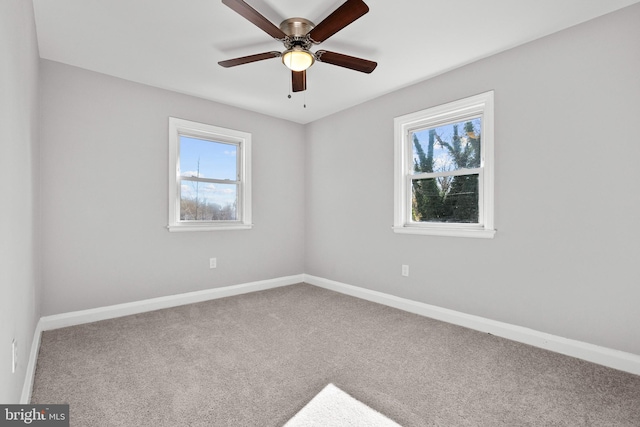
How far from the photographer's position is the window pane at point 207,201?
12.0 ft

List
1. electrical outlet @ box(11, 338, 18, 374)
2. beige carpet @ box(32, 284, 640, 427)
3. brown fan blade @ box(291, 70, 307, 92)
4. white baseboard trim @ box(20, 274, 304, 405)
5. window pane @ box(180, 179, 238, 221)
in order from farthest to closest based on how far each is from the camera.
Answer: window pane @ box(180, 179, 238, 221)
brown fan blade @ box(291, 70, 307, 92)
white baseboard trim @ box(20, 274, 304, 405)
beige carpet @ box(32, 284, 640, 427)
electrical outlet @ box(11, 338, 18, 374)

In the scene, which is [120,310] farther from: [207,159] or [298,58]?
[298,58]

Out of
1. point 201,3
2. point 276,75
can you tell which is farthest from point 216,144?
point 201,3

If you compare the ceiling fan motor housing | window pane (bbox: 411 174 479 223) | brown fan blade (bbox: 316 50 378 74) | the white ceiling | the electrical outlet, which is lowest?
the electrical outlet

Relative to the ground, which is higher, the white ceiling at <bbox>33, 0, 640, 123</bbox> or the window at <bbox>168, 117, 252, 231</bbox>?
the white ceiling at <bbox>33, 0, 640, 123</bbox>

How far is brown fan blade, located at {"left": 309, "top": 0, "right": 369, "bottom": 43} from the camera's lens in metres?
1.73

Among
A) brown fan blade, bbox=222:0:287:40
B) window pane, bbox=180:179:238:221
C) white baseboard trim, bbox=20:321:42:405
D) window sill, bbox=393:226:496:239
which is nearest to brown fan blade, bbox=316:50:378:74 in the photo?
brown fan blade, bbox=222:0:287:40

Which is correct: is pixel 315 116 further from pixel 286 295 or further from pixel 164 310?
pixel 164 310

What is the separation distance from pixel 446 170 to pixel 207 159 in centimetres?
279

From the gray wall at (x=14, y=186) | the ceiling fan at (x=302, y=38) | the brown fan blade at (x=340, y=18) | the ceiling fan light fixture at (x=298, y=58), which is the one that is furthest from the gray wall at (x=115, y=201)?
the brown fan blade at (x=340, y=18)

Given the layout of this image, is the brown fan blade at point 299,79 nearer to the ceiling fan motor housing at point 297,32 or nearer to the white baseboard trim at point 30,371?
the ceiling fan motor housing at point 297,32

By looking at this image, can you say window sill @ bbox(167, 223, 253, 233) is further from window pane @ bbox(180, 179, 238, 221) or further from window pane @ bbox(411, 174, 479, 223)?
window pane @ bbox(411, 174, 479, 223)

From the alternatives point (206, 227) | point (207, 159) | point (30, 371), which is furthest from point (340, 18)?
point (30, 371)

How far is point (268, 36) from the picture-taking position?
96.0 inches
